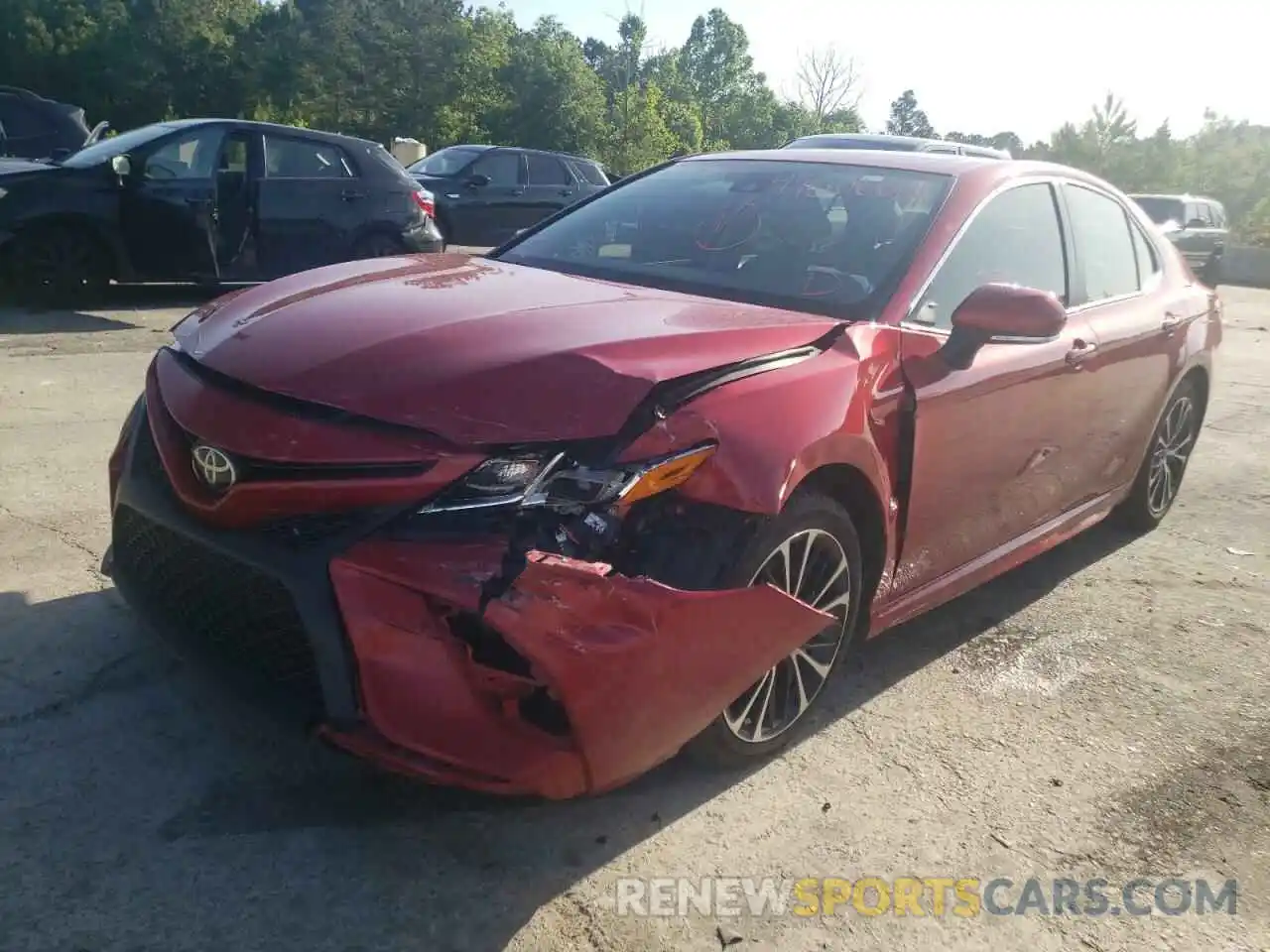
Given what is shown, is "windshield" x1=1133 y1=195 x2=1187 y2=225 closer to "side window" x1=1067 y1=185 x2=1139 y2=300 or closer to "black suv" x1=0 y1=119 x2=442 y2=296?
"black suv" x1=0 y1=119 x2=442 y2=296

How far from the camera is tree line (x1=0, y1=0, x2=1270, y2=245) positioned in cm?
3444

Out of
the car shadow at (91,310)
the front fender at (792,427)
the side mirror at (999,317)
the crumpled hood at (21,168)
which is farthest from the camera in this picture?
the crumpled hood at (21,168)

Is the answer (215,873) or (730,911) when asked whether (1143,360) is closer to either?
(730,911)

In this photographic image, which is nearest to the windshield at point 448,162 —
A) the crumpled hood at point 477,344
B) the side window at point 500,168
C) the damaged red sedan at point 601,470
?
the side window at point 500,168

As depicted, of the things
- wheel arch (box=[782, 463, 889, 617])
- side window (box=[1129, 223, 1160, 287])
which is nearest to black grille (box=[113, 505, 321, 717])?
wheel arch (box=[782, 463, 889, 617])

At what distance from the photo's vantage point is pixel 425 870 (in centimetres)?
251

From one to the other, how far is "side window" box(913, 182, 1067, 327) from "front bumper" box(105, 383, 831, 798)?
1.50 metres

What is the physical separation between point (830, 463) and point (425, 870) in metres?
1.37

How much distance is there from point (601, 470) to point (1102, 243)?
3.03 metres

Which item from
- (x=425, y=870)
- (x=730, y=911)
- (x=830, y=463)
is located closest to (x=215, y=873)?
(x=425, y=870)

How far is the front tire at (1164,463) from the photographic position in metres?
5.12

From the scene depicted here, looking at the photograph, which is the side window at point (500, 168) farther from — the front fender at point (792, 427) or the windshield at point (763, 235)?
the front fender at point (792, 427)

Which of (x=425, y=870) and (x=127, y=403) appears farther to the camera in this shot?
(x=127, y=403)

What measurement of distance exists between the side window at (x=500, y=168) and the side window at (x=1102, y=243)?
11.6 metres
